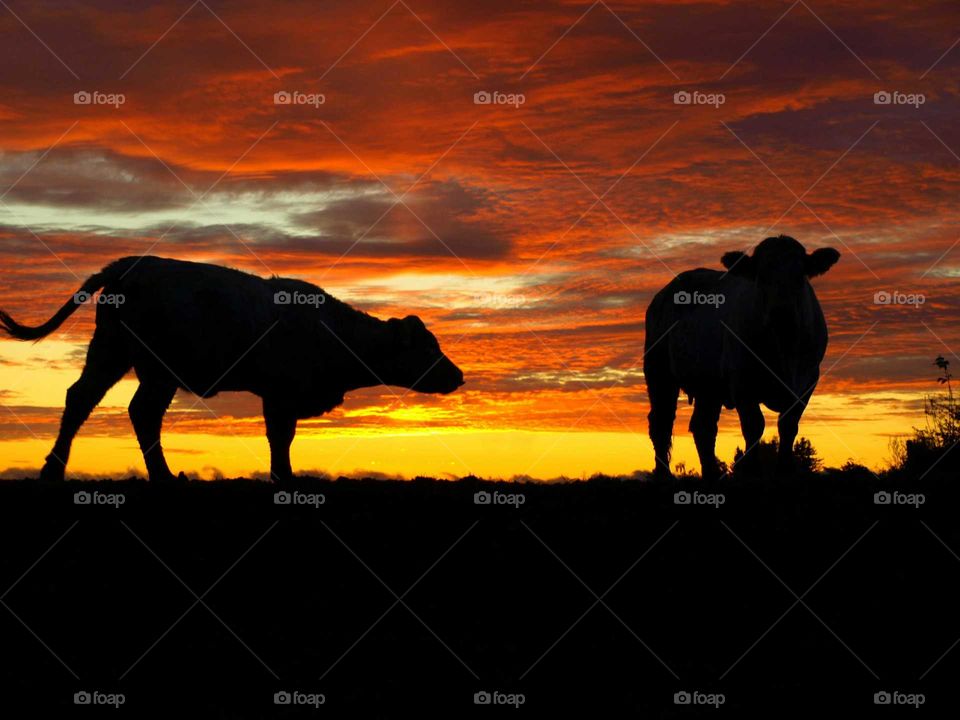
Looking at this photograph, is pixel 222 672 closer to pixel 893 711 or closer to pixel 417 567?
pixel 417 567

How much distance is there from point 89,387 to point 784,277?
9.63 meters

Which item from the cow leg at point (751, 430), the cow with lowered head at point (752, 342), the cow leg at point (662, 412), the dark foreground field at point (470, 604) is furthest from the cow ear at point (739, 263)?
the dark foreground field at point (470, 604)

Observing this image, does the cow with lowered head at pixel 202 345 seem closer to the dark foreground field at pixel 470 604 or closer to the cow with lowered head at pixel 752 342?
the dark foreground field at pixel 470 604

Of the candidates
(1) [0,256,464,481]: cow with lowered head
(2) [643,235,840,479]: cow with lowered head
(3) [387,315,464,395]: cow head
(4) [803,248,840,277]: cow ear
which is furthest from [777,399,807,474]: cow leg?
(1) [0,256,464,481]: cow with lowered head

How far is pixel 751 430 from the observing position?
1900cm

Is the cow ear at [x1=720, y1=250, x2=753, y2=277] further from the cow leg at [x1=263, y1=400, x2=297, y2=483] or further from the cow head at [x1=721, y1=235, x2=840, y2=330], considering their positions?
the cow leg at [x1=263, y1=400, x2=297, y2=483]

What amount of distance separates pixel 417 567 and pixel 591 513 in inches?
87.6

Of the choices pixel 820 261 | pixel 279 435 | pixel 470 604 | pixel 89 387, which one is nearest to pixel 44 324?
pixel 89 387

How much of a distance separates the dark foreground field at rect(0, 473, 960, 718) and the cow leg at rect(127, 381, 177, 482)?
83.1 inches

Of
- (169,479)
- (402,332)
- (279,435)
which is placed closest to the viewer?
(169,479)

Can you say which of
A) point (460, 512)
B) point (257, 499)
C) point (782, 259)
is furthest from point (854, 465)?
point (257, 499)

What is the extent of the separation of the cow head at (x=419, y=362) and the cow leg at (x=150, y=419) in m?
4.67

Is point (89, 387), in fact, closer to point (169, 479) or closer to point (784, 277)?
point (169, 479)

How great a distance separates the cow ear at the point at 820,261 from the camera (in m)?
18.7
